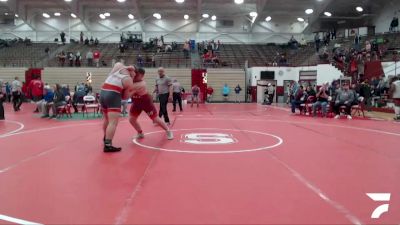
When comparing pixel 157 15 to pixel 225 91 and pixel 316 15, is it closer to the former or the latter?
pixel 225 91

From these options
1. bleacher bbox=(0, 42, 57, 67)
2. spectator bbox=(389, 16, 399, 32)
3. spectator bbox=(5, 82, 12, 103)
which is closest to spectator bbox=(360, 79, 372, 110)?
spectator bbox=(389, 16, 399, 32)

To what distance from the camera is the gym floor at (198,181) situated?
3188 millimetres

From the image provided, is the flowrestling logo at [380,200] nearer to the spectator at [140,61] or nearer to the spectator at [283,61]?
the spectator at [283,61]

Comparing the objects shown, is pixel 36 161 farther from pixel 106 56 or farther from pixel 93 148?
pixel 106 56

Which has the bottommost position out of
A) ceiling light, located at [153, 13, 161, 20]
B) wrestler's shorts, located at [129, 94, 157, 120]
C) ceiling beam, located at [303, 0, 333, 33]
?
wrestler's shorts, located at [129, 94, 157, 120]

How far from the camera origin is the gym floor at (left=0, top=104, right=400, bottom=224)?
10.5 feet

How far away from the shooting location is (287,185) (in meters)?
4.12

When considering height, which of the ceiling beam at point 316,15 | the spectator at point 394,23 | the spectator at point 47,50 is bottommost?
the spectator at point 47,50

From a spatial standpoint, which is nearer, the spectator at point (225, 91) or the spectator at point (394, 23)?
the spectator at point (225, 91)

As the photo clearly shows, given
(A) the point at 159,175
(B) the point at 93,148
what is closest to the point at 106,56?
(B) the point at 93,148

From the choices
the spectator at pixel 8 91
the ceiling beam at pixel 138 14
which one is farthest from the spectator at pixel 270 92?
the spectator at pixel 8 91

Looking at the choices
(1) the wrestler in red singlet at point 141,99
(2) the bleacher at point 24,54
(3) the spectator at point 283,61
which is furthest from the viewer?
(2) the bleacher at point 24,54

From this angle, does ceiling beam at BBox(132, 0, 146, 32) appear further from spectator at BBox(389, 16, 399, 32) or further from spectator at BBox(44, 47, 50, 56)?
spectator at BBox(389, 16, 399, 32)

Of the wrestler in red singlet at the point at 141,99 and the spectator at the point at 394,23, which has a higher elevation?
the spectator at the point at 394,23
